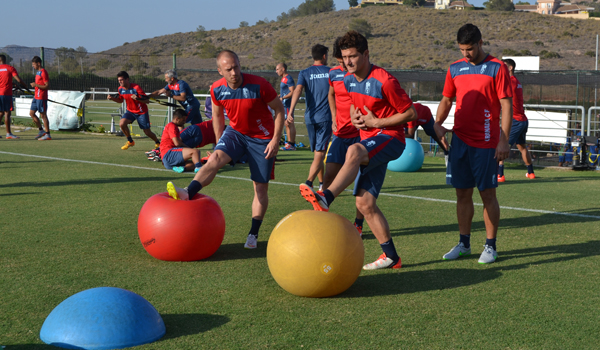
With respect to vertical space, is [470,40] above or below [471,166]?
above

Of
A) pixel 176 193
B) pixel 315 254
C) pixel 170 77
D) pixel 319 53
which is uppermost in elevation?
pixel 319 53

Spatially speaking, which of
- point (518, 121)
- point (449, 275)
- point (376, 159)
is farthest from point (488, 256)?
point (518, 121)

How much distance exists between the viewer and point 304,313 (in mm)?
4125

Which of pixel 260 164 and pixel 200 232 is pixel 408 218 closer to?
pixel 260 164

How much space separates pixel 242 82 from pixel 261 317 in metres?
2.74

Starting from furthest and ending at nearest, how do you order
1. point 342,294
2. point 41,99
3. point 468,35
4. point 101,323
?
point 41,99
point 468,35
point 342,294
point 101,323

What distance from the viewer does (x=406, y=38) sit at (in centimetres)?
9500

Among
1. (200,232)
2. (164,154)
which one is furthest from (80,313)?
(164,154)

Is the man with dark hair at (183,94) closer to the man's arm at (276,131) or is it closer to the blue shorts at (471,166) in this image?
the man's arm at (276,131)

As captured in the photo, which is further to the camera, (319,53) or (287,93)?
(287,93)

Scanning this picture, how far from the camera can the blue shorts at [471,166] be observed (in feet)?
17.7

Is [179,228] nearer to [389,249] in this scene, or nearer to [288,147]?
[389,249]

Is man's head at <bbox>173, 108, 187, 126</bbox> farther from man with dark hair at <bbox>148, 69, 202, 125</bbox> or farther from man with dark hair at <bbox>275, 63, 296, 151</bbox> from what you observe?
man with dark hair at <bbox>275, 63, 296, 151</bbox>

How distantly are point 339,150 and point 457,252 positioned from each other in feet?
6.28
